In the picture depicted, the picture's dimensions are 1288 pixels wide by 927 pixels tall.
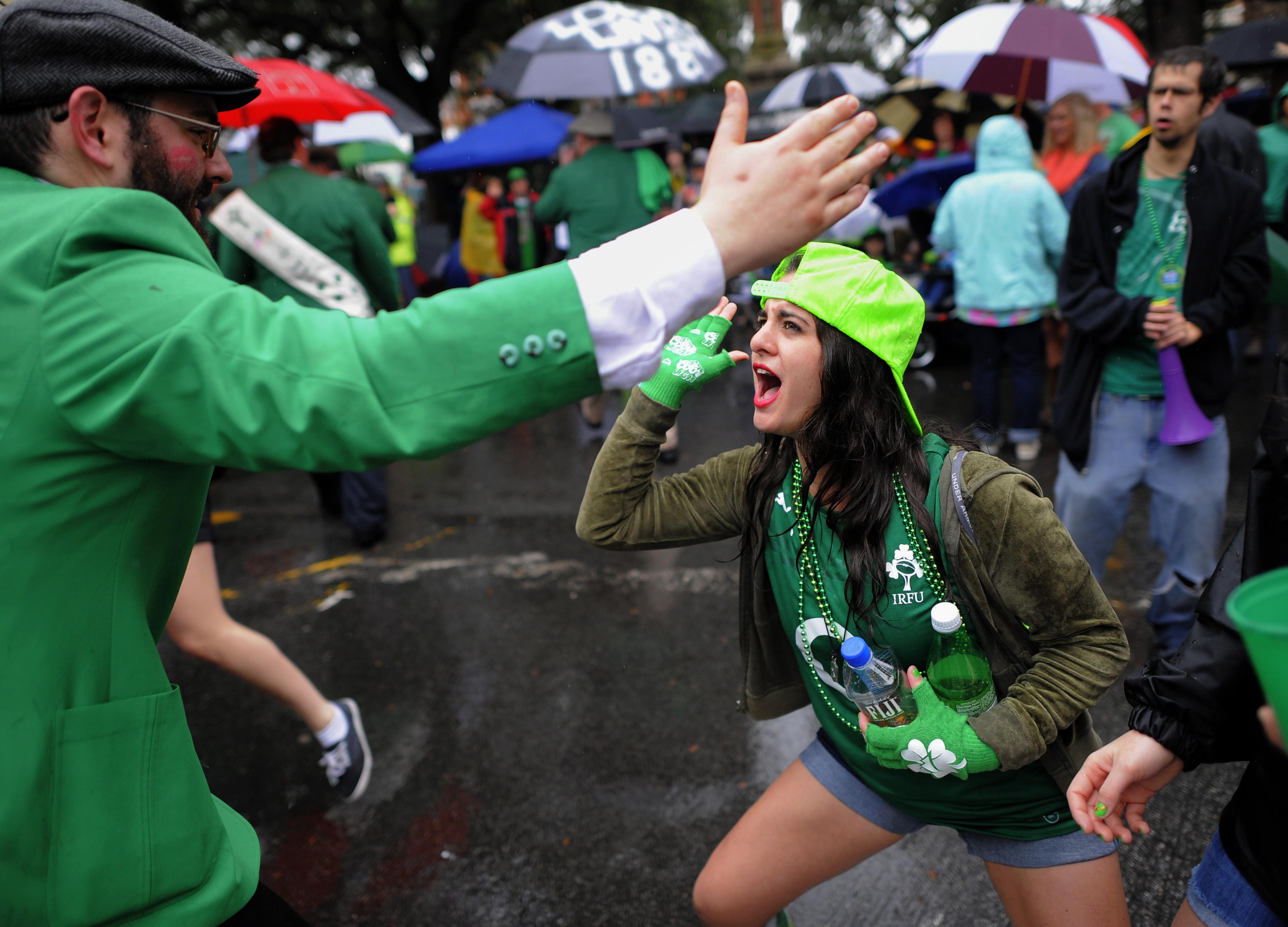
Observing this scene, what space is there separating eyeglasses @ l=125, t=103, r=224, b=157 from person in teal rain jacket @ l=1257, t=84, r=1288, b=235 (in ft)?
19.9

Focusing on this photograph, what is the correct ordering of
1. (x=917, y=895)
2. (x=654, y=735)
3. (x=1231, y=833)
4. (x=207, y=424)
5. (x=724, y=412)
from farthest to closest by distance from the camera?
1. (x=724, y=412)
2. (x=654, y=735)
3. (x=917, y=895)
4. (x=1231, y=833)
5. (x=207, y=424)

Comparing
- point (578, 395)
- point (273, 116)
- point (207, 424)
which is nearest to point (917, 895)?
point (578, 395)

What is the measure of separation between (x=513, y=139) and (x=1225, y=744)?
12.5 meters

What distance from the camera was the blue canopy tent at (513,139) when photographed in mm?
12797

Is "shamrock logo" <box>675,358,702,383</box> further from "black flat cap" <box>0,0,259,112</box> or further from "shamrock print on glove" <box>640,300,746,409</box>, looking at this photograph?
"black flat cap" <box>0,0,259,112</box>

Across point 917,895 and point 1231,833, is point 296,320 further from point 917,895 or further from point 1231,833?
point 917,895

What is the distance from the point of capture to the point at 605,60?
7.09 meters

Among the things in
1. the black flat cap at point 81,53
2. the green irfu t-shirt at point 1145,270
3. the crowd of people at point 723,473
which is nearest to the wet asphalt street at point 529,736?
the crowd of people at point 723,473

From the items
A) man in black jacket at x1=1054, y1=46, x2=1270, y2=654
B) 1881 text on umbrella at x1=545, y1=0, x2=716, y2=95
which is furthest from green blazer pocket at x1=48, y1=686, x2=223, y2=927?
1881 text on umbrella at x1=545, y1=0, x2=716, y2=95

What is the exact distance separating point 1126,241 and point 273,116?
4414mm

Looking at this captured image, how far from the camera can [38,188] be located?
4.24 ft

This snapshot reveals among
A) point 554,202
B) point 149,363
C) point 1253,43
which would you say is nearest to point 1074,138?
point 1253,43

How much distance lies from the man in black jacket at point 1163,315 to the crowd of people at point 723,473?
0.05 ft

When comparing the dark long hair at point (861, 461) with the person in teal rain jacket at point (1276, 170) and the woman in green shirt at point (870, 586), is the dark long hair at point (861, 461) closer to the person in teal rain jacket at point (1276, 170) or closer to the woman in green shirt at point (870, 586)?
the woman in green shirt at point (870, 586)
